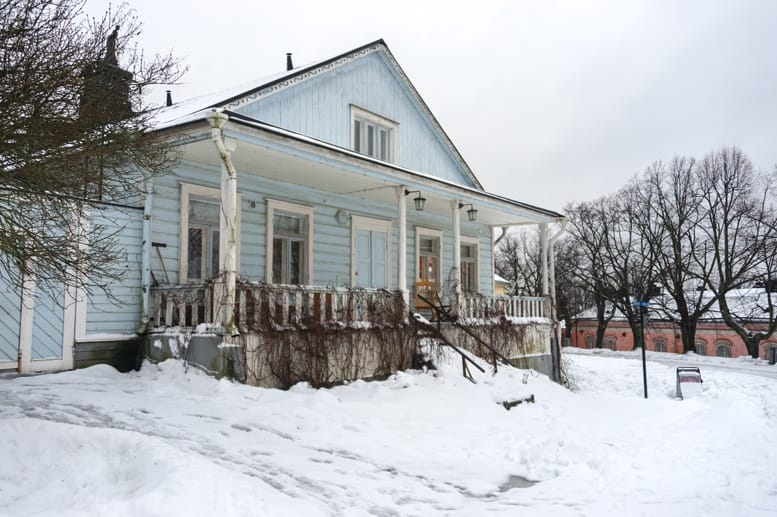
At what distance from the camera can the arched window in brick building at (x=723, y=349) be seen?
129 feet

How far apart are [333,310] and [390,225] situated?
5310 mm

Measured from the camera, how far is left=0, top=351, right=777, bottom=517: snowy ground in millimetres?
4594

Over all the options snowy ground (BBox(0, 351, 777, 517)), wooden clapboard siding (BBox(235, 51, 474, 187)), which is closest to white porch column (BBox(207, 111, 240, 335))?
snowy ground (BBox(0, 351, 777, 517))

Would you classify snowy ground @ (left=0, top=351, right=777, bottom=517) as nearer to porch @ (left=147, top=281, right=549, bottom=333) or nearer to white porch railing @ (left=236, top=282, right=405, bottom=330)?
porch @ (left=147, top=281, right=549, bottom=333)

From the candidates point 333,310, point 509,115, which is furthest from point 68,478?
point 509,115

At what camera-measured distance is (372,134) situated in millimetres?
15242

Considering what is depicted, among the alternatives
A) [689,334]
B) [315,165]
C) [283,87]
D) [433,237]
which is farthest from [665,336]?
[315,165]

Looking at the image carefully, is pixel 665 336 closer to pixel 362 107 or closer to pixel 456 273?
pixel 456 273

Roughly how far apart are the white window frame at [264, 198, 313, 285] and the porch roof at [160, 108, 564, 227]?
48 cm

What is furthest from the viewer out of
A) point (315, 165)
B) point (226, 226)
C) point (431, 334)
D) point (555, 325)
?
point (555, 325)

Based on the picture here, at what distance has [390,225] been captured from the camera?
15.0m

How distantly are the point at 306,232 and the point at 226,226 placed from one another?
4211 mm

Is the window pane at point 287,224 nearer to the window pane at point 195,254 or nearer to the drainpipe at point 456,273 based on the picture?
the window pane at point 195,254

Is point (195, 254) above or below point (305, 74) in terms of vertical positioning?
below
